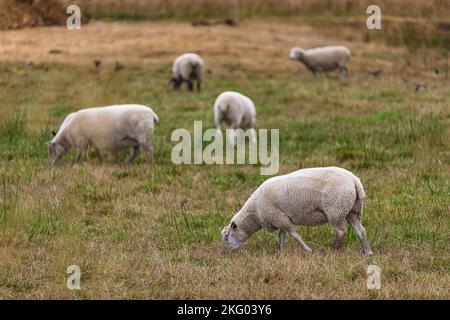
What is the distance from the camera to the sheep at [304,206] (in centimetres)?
615

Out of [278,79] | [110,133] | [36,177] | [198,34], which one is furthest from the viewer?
[198,34]

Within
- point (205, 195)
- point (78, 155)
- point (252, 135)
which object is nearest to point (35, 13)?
point (252, 135)

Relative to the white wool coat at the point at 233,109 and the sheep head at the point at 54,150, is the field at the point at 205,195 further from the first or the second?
the white wool coat at the point at 233,109

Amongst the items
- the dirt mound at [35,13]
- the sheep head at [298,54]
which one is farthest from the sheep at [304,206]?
the dirt mound at [35,13]

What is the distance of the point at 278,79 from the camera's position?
68.8 feet

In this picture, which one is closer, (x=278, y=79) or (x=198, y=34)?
(x=278, y=79)

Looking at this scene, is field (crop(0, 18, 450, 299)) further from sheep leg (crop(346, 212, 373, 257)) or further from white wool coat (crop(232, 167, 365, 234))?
white wool coat (crop(232, 167, 365, 234))

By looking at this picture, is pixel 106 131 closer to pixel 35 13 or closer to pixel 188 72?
pixel 188 72

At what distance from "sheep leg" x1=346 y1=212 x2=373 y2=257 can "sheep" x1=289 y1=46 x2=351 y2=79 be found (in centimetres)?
1578

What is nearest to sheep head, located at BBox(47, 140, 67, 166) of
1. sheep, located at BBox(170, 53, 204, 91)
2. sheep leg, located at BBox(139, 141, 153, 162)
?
sheep leg, located at BBox(139, 141, 153, 162)

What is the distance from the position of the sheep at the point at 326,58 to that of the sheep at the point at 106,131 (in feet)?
40.2

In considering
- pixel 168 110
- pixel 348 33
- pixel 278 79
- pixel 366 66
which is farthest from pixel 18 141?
pixel 348 33

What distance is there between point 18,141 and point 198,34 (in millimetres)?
18388
